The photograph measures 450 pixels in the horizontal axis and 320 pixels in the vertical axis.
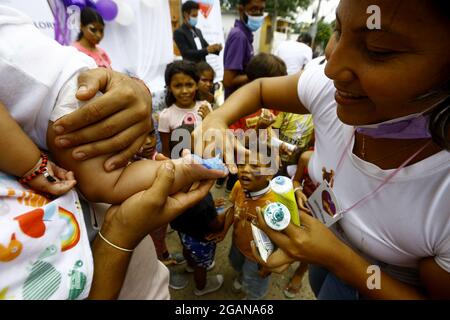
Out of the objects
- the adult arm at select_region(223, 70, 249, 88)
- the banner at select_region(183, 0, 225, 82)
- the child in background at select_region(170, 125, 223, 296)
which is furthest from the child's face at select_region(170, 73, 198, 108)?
the banner at select_region(183, 0, 225, 82)

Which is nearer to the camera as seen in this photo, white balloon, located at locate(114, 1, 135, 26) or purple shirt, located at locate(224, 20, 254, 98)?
purple shirt, located at locate(224, 20, 254, 98)

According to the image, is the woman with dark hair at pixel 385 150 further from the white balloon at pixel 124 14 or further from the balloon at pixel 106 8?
the white balloon at pixel 124 14

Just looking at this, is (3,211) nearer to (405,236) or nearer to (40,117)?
(40,117)

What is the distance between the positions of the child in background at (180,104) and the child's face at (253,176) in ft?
4.03

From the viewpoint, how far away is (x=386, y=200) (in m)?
0.88

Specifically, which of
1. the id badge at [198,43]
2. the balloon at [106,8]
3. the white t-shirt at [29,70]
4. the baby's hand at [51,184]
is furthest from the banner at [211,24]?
the baby's hand at [51,184]

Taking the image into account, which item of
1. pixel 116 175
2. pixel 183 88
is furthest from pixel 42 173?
pixel 183 88

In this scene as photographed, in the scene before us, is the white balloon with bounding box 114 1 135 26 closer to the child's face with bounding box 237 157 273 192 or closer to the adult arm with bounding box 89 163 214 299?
the child's face with bounding box 237 157 273 192

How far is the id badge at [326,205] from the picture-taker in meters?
1.00

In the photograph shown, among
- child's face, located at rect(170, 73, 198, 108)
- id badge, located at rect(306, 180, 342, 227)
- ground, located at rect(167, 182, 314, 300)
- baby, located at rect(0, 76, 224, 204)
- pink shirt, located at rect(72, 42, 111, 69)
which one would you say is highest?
baby, located at rect(0, 76, 224, 204)

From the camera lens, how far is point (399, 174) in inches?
32.6

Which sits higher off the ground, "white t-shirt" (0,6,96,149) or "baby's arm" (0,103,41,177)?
"white t-shirt" (0,6,96,149)

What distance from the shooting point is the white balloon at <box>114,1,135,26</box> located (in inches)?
121

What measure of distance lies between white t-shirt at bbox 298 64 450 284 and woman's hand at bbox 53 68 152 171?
31.3 inches
